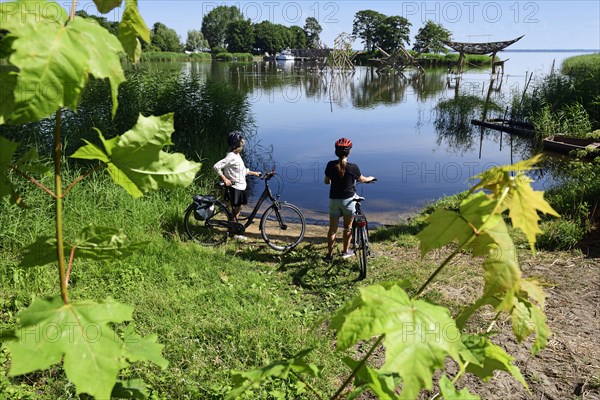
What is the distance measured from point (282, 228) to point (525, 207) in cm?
622

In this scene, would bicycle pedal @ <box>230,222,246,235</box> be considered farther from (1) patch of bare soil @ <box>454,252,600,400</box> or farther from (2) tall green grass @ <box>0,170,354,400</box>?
(1) patch of bare soil @ <box>454,252,600,400</box>

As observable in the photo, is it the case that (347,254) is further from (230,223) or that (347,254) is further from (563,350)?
(563,350)

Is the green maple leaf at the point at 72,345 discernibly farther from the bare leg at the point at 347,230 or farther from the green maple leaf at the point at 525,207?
the bare leg at the point at 347,230

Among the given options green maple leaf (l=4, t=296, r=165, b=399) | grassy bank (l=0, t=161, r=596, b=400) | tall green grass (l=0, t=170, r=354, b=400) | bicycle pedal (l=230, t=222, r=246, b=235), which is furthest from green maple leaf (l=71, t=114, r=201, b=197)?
bicycle pedal (l=230, t=222, r=246, b=235)

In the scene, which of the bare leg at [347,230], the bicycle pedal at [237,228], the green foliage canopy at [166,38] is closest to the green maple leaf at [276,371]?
the bare leg at [347,230]

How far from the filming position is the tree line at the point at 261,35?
91.1 m

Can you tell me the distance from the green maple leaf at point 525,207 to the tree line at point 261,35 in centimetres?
8285

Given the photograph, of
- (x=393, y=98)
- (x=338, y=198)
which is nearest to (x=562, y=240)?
(x=338, y=198)

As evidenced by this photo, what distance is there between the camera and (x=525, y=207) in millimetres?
942

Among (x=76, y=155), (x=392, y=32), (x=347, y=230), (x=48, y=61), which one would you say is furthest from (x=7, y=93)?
(x=392, y=32)

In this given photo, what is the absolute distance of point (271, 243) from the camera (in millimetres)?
7121

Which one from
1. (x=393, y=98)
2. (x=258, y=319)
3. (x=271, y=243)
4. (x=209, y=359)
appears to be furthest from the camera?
(x=393, y=98)

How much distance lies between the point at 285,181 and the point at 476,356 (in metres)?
12.8

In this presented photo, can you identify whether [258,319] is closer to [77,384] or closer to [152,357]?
[152,357]
